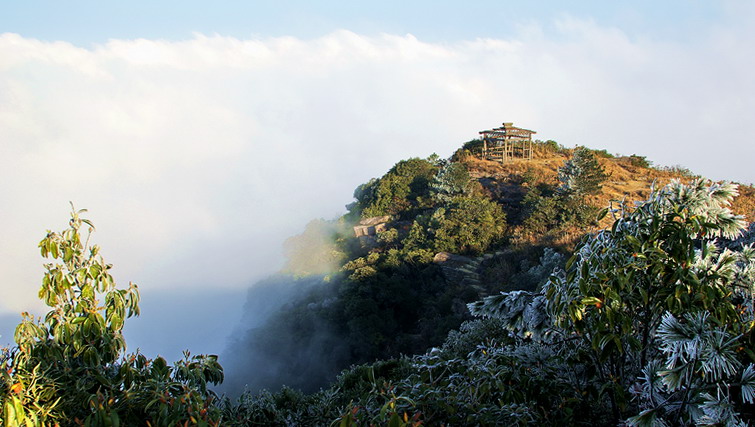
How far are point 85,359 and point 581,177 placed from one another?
913 inches

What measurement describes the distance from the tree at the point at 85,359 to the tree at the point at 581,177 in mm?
22089

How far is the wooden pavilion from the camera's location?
32.6 meters

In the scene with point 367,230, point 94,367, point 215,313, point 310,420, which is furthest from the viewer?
point 215,313

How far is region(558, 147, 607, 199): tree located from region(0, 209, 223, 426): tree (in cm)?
2209

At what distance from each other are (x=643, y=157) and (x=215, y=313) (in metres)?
39.0

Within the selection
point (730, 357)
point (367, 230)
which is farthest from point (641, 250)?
point (367, 230)

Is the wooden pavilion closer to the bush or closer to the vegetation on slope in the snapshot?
the bush

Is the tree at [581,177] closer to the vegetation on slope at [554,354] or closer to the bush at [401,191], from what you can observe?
the bush at [401,191]

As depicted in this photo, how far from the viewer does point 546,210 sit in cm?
2200

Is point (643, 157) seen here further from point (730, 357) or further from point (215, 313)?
point (215, 313)

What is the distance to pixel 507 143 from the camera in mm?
33219

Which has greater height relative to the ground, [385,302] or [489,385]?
[489,385]

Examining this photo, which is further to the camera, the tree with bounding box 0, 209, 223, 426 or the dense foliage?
the tree with bounding box 0, 209, 223, 426

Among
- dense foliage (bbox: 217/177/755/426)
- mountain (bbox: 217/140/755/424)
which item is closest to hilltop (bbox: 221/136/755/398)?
mountain (bbox: 217/140/755/424)
